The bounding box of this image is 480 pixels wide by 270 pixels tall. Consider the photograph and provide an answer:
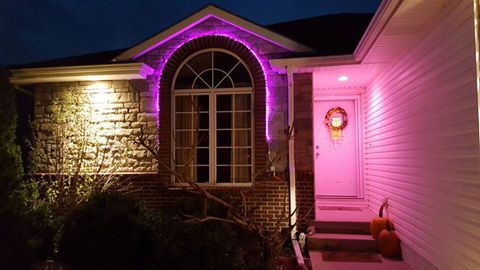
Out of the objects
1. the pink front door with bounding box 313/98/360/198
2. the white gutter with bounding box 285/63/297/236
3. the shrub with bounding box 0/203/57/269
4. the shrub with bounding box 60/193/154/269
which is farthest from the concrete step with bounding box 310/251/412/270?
the shrub with bounding box 0/203/57/269

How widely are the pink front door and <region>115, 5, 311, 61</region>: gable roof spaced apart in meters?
1.88

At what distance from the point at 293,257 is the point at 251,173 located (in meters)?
1.93

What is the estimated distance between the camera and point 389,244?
5691 mm

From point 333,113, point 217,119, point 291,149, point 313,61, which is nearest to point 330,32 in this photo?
point 333,113

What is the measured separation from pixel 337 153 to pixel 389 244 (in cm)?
297

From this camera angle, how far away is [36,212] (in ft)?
20.2

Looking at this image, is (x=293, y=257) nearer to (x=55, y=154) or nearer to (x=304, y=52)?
(x=304, y=52)

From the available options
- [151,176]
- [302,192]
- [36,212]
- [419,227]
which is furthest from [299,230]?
[36,212]

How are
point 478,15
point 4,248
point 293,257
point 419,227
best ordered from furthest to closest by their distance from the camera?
point 293,257 < point 4,248 < point 419,227 < point 478,15

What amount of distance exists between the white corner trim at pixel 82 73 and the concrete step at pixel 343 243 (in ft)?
15.2

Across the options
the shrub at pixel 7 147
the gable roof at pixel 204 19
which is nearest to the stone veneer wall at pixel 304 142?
the gable roof at pixel 204 19

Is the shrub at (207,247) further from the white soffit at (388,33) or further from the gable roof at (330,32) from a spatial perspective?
the gable roof at (330,32)

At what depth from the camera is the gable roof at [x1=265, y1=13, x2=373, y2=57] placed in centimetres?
688

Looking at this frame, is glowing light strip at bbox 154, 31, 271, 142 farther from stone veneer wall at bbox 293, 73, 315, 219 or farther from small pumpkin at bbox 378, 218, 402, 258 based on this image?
small pumpkin at bbox 378, 218, 402, 258
